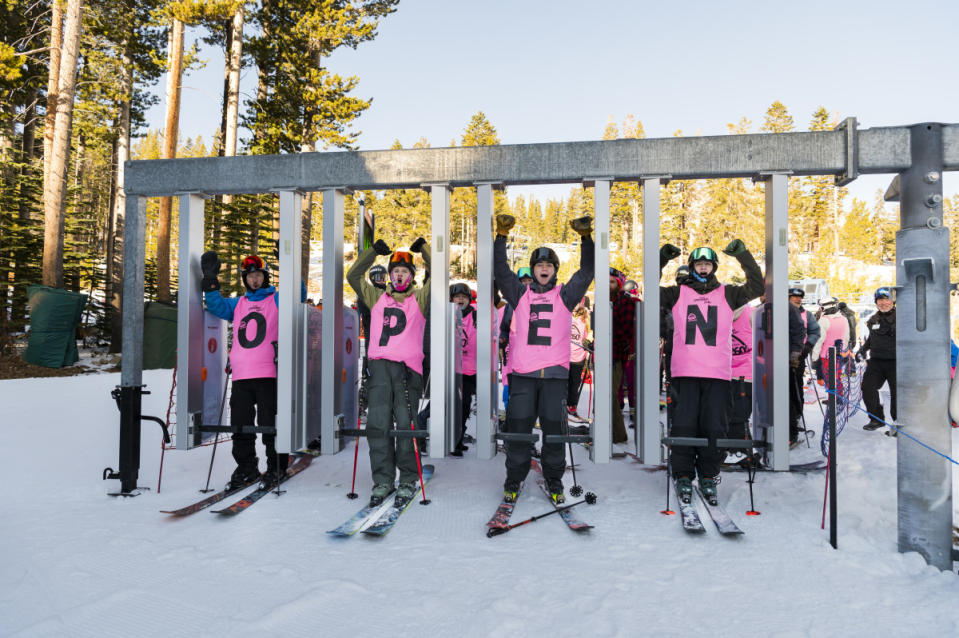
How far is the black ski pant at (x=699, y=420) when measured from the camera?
14.5ft

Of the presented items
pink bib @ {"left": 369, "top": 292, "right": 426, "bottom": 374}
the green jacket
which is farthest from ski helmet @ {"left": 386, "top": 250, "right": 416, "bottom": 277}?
pink bib @ {"left": 369, "top": 292, "right": 426, "bottom": 374}

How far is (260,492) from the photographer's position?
4.73m

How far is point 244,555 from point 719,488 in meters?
4.02

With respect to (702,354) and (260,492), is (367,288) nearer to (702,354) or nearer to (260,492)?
(260,492)

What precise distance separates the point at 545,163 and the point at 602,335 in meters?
1.44

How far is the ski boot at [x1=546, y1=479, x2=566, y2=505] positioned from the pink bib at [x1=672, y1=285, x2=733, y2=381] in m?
1.39

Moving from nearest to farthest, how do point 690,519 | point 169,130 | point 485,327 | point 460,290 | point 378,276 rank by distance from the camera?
point 690,519
point 485,327
point 378,276
point 460,290
point 169,130

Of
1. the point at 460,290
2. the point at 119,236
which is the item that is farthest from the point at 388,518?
the point at 119,236

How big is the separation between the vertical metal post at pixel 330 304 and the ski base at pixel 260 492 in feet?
2.35

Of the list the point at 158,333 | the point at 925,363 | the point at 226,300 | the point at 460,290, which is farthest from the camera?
the point at 158,333

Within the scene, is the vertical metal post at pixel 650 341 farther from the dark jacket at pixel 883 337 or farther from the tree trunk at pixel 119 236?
the tree trunk at pixel 119 236

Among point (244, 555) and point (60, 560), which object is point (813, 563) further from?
point (60, 560)

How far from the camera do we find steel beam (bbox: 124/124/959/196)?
3906 mm

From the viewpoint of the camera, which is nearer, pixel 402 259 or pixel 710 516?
pixel 710 516
